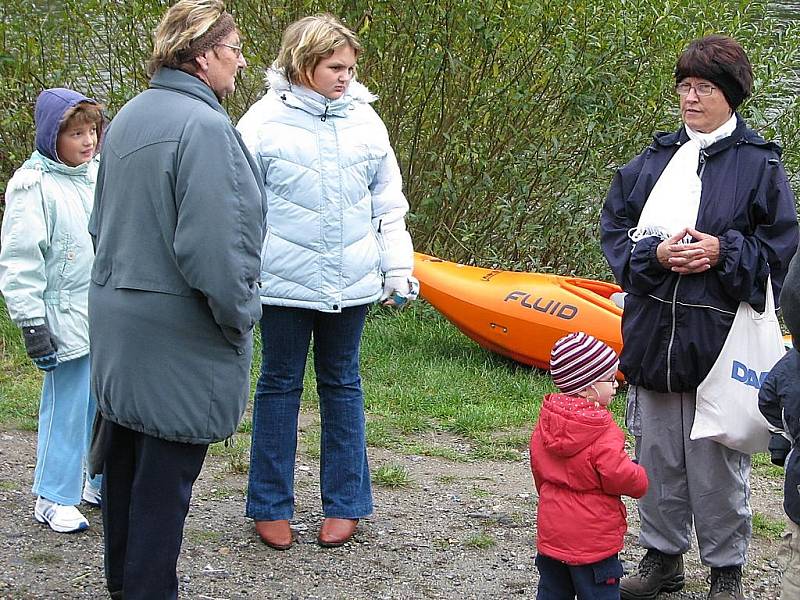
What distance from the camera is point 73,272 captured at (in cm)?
423

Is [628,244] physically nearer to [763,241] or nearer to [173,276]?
[763,241]

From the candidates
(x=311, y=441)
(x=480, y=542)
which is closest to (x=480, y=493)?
(x=480, y=542)

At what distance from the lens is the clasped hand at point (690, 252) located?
11.9 ft

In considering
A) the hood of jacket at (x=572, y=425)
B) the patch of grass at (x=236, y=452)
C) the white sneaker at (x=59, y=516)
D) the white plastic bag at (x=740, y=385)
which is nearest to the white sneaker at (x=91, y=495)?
the white sneaker at (x=59, y=516)

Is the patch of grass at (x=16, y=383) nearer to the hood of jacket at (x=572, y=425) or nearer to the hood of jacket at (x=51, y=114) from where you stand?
the hood of jacket at (x=51, y=114)

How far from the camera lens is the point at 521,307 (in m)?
6.69

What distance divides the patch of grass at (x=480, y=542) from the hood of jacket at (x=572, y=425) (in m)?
1.23

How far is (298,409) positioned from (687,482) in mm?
1398

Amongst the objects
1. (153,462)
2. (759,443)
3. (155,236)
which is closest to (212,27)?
(155,236)

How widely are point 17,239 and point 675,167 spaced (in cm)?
226

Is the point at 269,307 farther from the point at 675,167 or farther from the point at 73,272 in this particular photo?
the point at 675,167

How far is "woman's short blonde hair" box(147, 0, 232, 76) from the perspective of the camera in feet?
10.6

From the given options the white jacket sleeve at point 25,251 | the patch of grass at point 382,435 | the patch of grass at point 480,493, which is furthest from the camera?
the patch of grass at point 382,435

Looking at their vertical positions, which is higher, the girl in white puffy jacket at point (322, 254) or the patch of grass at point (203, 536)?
the girl in white puffy jacket at point (322, 254)
